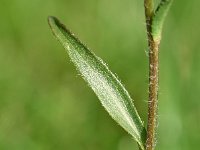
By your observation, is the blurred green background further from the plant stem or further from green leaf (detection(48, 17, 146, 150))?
the plant stem

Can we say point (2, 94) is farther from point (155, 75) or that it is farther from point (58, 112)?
point (155, 75)

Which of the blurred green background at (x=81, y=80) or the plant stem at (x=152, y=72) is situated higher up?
the plant stem at (x=152, y=72)

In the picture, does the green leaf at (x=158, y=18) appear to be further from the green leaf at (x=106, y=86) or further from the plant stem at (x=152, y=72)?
the green leaf at (x=106, y=86)

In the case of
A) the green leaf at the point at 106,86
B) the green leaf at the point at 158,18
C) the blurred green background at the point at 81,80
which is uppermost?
the green leaf at the point at 158,18

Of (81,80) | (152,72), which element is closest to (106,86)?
(152,72)

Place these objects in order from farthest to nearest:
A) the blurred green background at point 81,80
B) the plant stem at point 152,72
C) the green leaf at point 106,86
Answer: the blurred green background at point 81,80, the green leaf at point 106,86, the plant stem at point 152,72

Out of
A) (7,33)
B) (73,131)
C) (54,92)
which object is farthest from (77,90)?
(7,33)

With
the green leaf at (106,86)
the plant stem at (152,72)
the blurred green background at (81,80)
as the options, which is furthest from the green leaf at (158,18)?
the blurred green background at (81,80)
